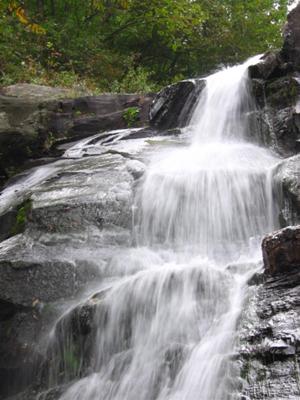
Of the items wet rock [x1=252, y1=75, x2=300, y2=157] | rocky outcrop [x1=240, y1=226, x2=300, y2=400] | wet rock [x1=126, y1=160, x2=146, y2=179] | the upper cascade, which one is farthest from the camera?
the upper cascade

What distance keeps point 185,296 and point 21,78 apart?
9559 millimetres

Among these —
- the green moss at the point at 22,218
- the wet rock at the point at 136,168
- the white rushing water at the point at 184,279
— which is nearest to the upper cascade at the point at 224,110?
the white rushing water at the point at 184,279

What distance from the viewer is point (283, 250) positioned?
3.74m

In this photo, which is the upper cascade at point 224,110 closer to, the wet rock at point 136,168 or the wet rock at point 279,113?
the wet rock at point 279,113

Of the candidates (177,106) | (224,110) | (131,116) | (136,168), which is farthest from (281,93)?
(131,116)

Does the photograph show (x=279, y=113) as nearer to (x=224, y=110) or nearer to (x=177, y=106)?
(x=224, y=110)

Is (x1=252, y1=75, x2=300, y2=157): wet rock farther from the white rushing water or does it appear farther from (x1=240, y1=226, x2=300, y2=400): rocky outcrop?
(x1=240, y1=226, x2=300, y2=400): rocky outcrop

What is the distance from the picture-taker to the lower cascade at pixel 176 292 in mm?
3520

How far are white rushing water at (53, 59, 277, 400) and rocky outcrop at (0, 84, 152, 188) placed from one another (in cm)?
289

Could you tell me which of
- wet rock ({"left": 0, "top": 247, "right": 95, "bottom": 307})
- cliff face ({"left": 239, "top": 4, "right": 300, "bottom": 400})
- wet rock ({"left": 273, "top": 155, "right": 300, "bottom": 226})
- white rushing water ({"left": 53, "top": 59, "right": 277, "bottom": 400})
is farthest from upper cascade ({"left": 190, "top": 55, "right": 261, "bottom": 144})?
wet rock ({"left": 0, "top": 247, "right": 95, "bottom": 307})

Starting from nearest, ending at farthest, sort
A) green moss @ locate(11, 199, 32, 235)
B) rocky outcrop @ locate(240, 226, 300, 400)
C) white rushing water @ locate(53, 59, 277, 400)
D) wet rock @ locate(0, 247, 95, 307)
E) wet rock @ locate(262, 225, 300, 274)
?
rocky outcrop @ locate(240, 226, 300, 400) → white rushing water @ locate(53, 59, 277, 400) → wet rock @ locate(262, 225, 300, 274) → wet rock @ locate(0, 247, 95, 307) → green moss @ locate(11, 199, 32, 235)

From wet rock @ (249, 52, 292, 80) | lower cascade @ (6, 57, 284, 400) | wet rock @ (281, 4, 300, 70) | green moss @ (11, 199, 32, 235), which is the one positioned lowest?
lower cascade @ (6, 57, 284, 400)

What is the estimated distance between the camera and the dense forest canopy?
12930mm

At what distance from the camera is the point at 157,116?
914 cm
